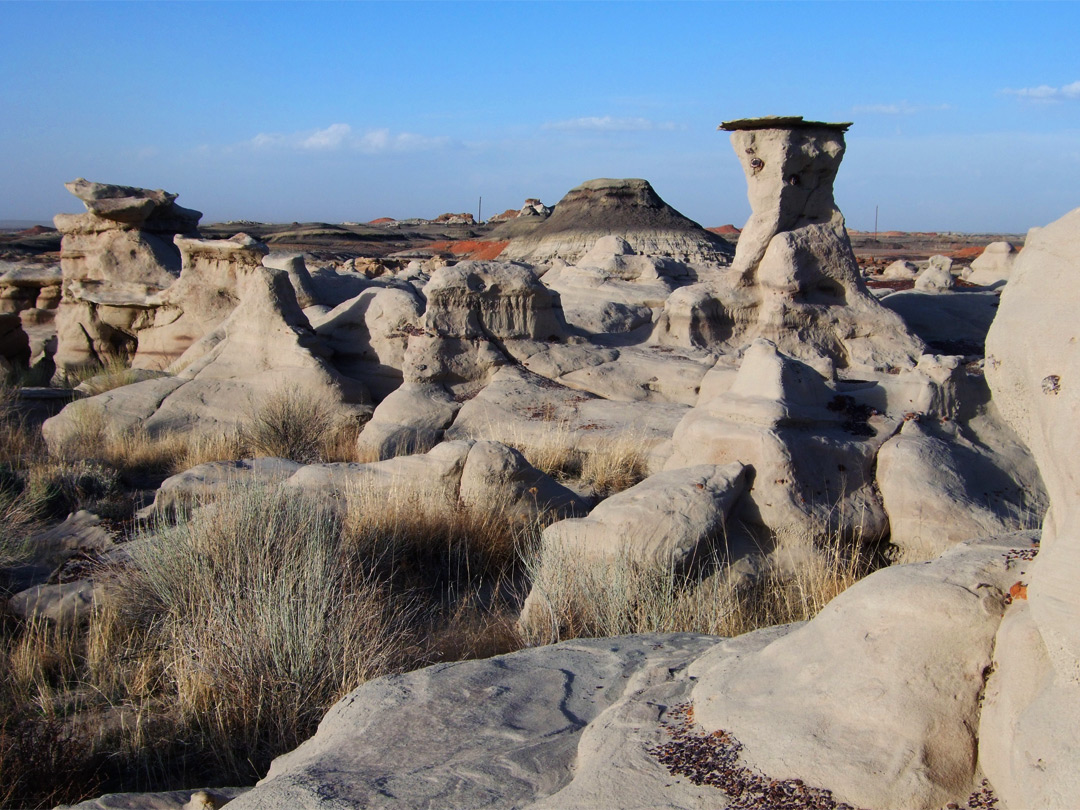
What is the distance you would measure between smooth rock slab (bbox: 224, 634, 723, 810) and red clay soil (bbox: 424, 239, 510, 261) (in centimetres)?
3184

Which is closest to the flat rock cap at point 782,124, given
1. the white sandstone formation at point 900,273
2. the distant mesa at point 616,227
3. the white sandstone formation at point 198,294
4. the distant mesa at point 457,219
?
→ the white sandstone formation at point 198,294

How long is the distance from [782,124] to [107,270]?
36.5ft

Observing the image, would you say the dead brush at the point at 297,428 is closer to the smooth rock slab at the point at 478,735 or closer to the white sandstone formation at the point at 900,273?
the smooth rock slab at the point at 478,735

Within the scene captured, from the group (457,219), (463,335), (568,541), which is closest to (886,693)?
(568,541)

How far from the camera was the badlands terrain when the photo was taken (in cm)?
224

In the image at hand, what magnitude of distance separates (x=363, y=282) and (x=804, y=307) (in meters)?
7.38

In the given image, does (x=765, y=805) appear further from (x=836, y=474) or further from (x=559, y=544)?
(x=836, y=474)

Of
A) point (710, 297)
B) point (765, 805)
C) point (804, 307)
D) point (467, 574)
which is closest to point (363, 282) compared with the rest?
point (710, 297)

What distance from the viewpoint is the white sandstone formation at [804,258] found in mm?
10445

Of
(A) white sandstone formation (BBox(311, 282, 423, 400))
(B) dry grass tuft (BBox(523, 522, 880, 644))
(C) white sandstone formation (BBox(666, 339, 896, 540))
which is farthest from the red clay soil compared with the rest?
(B) dry grass tuft (BBox(523, 522, 880, 644))

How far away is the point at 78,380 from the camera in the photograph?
15.6m

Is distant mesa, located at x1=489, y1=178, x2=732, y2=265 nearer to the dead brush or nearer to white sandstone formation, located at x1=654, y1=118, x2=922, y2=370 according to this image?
white sandstone formation, located at x1=654, y1=118, x2=922, y2=370

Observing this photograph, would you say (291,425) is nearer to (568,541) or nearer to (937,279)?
(568,541)

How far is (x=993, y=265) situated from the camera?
17312 millimetres
